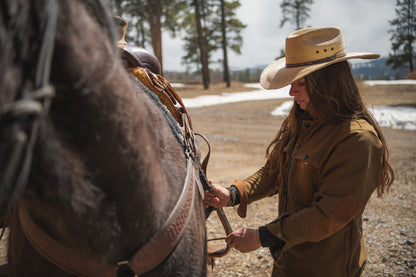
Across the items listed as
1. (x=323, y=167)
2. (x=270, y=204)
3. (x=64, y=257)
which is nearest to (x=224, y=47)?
Answer: (x=270, y=204)

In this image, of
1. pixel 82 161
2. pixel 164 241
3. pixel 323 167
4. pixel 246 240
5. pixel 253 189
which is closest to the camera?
pixel 82 161

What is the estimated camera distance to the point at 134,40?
35531 mm

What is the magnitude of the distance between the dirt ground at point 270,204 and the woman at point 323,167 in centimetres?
40

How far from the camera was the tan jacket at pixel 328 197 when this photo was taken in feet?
5.34

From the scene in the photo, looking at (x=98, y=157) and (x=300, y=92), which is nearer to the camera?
(x=98, y=157)

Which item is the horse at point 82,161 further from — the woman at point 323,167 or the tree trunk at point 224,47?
the tree trunk at point 224,47

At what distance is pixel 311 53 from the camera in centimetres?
182

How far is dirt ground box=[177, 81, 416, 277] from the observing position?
3350 millimetres

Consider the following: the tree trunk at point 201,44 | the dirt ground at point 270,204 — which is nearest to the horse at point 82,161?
the dirt ground at point 270,204

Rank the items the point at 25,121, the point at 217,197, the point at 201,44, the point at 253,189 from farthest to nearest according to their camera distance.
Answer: the point at 201,44 < the point at 253,189 < the point at 217,197 < the point at 25,121

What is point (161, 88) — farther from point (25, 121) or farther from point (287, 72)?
point (25, 121)

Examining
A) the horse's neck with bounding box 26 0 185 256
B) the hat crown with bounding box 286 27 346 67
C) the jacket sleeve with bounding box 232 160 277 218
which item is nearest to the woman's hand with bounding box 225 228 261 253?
the jacket sleeve with bounding box 232 160 277 218

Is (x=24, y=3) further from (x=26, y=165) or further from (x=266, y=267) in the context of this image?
(x=266, y=267)

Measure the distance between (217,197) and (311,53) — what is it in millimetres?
1100
